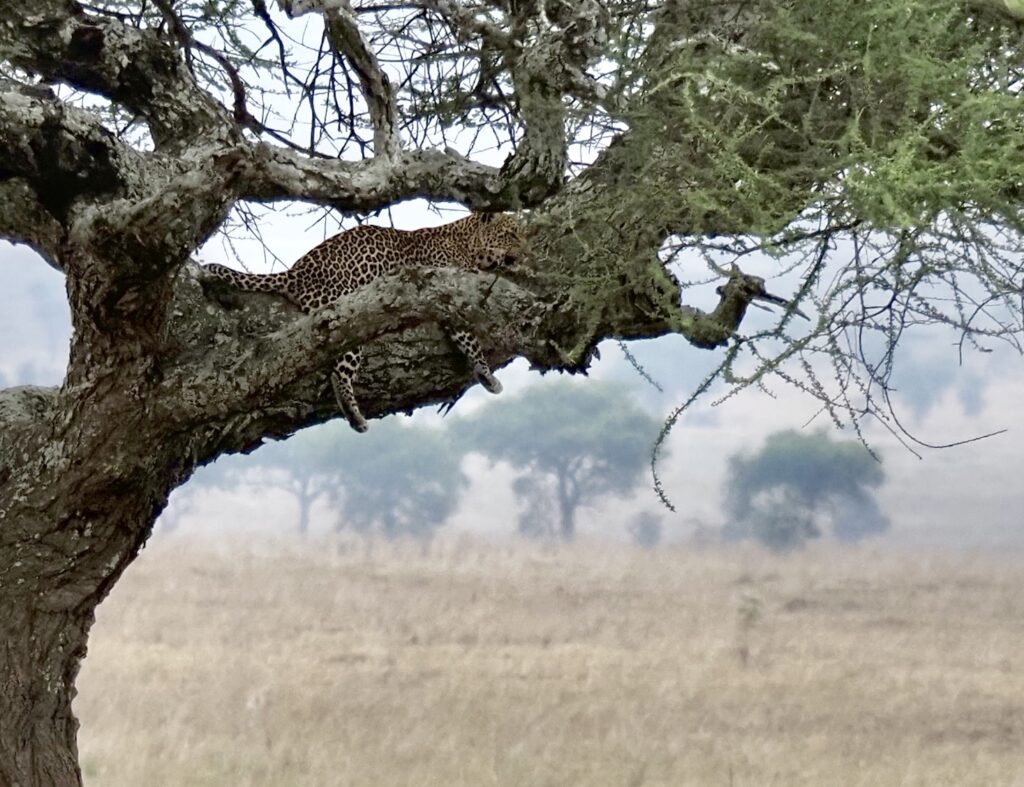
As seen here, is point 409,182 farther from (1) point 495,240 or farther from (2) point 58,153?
(2) point 58,153

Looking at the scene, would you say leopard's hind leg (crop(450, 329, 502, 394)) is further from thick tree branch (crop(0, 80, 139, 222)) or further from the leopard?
thick tree branch (crop(0, 80, 139, 222))

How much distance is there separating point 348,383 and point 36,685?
0.85 metres

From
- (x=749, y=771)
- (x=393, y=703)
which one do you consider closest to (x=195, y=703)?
(x=393, y=703)

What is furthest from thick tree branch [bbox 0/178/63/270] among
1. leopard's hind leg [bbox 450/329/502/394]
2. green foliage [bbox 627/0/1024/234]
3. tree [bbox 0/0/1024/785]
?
green foliage [bbox 627/0/1024/234]

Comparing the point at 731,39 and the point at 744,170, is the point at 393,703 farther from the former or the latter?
the point at 744,170

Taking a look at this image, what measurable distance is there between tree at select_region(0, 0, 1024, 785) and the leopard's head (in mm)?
129

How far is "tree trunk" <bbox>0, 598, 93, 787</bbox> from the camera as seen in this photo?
2594mm

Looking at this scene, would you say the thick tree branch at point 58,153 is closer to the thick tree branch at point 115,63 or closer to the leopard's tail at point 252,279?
the thick tree branch at point 115,63

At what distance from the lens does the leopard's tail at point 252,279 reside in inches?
108

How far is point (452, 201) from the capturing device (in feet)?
8.96

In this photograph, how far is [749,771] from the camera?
4.78 m

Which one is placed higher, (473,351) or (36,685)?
(473,351)

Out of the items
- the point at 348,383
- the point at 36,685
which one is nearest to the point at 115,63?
the point at 348,383

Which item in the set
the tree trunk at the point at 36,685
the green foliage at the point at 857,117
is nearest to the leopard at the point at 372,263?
the tree trunk at the point at 36,685
